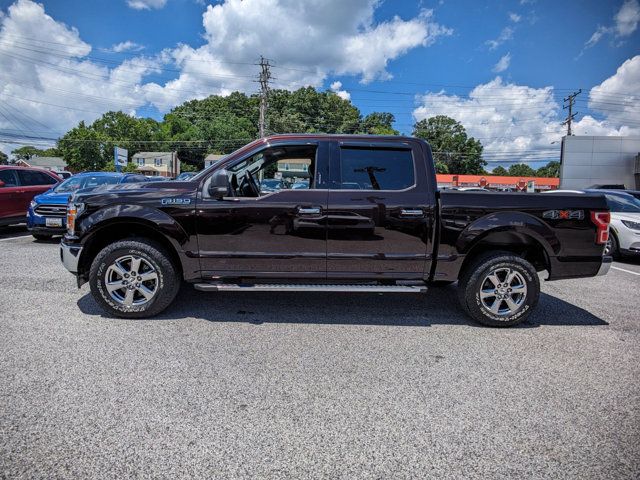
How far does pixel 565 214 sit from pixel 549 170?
14454cm

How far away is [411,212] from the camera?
4.00 metres

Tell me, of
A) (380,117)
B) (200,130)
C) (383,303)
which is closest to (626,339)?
(383,303)

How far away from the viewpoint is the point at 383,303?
4867 mm

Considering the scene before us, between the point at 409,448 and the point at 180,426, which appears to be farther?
the point at 180,426

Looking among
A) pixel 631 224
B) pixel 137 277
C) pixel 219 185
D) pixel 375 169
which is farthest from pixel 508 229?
pixel 631 224

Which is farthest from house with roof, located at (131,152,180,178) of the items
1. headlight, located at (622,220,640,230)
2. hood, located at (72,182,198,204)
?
hood, located at (72,182,198,204)

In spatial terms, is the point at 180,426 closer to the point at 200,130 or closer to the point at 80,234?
the point at 80,234

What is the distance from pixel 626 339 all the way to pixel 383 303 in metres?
2.54

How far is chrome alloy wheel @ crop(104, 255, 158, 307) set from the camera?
404 cm

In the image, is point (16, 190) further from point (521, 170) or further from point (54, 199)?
point (521, 170)

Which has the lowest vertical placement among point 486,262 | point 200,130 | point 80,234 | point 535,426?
point 535,426

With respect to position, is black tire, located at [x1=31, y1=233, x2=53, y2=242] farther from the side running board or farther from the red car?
the side running board

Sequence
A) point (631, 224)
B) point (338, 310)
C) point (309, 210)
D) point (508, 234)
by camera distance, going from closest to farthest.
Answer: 1. point (309, 210)
2. point (508, 234)
3. point (338, 310)
4. point (631, 224)

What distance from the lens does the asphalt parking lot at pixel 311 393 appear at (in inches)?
82.2
